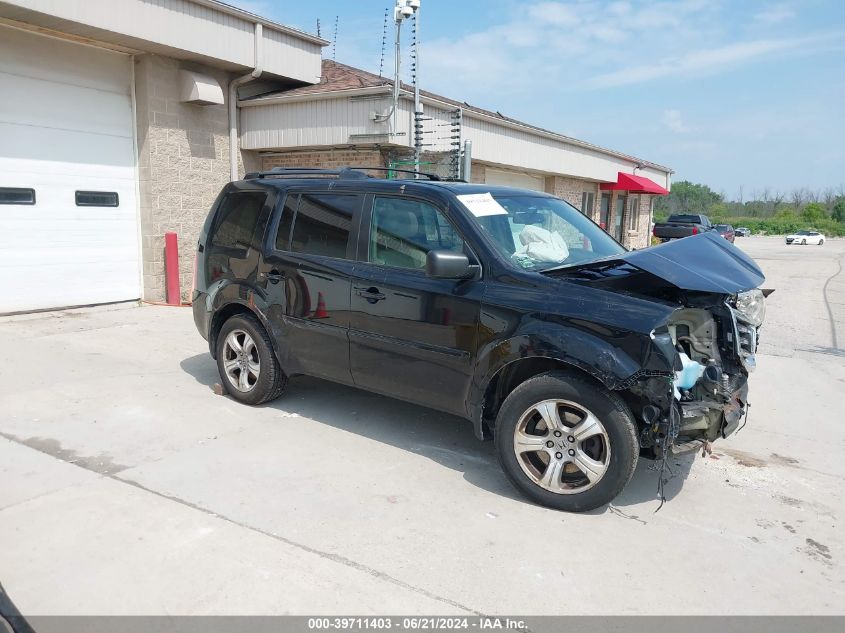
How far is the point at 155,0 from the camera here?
359 inches

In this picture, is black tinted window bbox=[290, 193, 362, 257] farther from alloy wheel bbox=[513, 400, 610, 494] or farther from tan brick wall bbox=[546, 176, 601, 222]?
tan brick wall bbox=[546, 176, 601, 222]

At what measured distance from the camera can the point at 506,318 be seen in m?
4.08

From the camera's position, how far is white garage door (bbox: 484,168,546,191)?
1484 centimetres

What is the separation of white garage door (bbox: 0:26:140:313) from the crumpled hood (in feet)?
26.8

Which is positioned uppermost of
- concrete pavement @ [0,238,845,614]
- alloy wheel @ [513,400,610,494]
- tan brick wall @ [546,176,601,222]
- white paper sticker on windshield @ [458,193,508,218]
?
tan brick wall @ [546,176,601,222]

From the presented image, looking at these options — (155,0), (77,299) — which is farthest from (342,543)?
(155,0)

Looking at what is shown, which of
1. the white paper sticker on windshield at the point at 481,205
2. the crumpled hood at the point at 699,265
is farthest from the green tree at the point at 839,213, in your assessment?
the white paper sticker on windshield at the point at 481,205

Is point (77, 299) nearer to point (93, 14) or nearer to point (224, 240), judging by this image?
point (93, 14)

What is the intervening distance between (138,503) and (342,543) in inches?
49.8

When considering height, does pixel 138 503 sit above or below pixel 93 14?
below

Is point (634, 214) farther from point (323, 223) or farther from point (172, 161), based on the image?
point (323, 223)

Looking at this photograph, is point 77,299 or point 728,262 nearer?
point 728,262

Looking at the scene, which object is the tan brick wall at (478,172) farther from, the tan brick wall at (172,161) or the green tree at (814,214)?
the green tree at (814,214)

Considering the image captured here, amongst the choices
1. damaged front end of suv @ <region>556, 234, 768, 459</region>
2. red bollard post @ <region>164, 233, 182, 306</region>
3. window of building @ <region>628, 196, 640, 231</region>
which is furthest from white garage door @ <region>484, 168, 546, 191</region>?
damaged front end of suv @ <region>556, 234, 768, 459</region>
